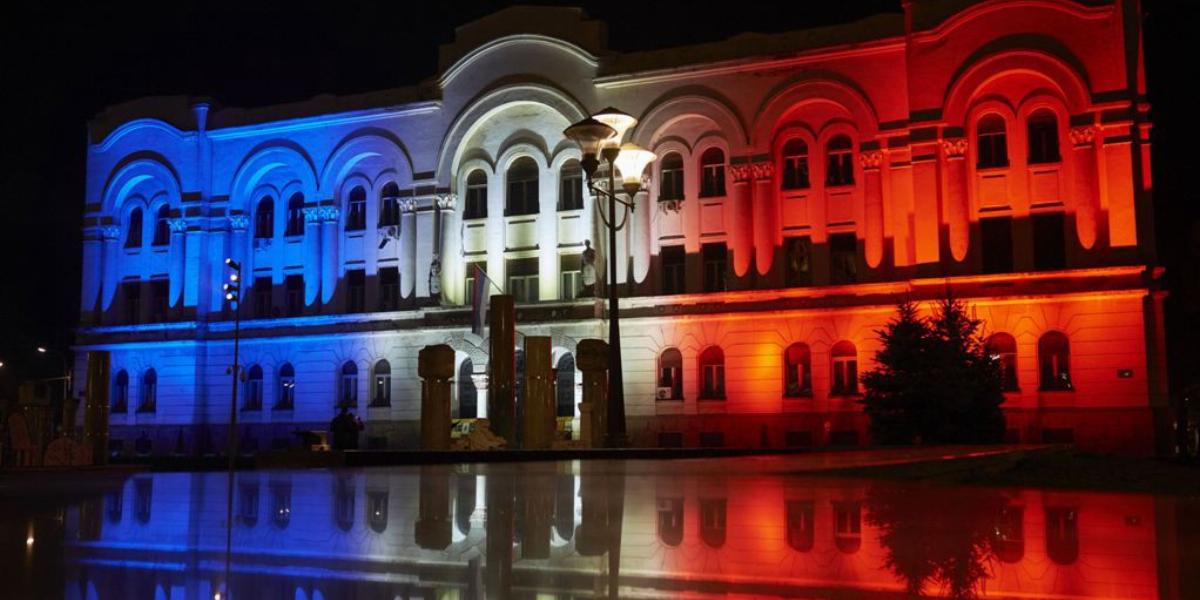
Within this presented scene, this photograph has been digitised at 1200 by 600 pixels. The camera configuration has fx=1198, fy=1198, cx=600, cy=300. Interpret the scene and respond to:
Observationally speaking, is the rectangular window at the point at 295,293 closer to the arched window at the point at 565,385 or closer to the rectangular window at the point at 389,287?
the rectangular window at the point at 389,287

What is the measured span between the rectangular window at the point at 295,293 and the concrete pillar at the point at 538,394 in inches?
1007

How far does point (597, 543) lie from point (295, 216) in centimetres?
4089

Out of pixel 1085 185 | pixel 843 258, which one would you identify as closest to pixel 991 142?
pixel 1085 185

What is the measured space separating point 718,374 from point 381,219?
13.9 meters

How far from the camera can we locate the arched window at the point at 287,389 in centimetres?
4328

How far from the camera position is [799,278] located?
37438 millimetres

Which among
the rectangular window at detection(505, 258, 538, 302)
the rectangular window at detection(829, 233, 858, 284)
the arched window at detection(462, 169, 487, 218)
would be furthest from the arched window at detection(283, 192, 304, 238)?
the rectangular window at detection(829, 233, 858, 284)

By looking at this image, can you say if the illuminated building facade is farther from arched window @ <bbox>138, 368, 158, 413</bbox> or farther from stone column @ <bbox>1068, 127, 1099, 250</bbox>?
arched window @ <bbox>138, 368, 158, 413</bbox>

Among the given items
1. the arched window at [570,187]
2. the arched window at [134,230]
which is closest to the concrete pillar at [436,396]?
the arched window at [570,187]

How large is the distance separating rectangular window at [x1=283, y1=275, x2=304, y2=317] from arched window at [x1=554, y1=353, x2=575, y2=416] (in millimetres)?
10887

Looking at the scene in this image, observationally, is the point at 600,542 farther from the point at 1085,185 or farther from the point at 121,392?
the point at 121,392

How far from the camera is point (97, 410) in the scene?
742 inches

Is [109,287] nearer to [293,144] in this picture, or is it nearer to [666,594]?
[293,144]

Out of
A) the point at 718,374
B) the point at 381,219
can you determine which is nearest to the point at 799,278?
the point at 718,374
